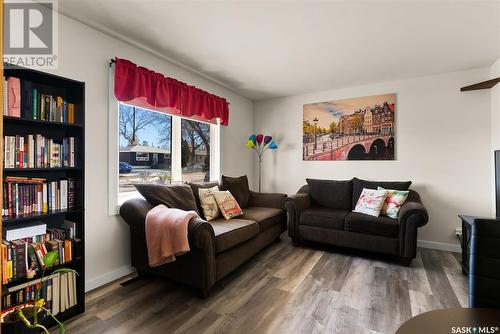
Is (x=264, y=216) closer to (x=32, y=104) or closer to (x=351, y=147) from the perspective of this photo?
(x=351, y=147)

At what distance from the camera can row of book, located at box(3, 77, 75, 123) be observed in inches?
61.3

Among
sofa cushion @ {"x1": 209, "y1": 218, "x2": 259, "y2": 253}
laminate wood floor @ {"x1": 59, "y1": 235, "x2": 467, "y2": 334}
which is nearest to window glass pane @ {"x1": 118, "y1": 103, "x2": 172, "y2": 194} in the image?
sofa cushion @ {"x1": 209, "y1": 218, "x2": 259, "y2": 253}

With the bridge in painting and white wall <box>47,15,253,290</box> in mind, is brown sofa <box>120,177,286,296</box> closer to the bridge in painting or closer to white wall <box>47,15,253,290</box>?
white wall <box>47,15,253,290</box>

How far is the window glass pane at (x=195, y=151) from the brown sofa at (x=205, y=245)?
20.8 inches

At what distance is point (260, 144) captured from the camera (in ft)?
14.8

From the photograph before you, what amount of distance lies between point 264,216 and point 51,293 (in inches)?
81.7

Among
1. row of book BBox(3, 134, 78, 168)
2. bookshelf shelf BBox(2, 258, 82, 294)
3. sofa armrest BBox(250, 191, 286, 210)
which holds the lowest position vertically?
bookshelf shelf BBox(2, 258, 82, 294)

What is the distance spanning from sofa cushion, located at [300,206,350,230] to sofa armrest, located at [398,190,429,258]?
0.63 m

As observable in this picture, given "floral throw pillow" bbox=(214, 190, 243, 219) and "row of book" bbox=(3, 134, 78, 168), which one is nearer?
"row of book" bbox=(3, 134, 78, 168)

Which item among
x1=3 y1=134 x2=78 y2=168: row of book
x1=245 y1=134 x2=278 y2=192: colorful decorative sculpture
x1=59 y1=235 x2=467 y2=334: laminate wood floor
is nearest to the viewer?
x1=3 y1=134 x2=78 y2=168: row of book

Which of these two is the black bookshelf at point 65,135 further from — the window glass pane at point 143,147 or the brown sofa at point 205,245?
the window glass pane at point 143,147

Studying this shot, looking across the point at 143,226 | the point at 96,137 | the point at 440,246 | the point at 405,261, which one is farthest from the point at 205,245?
the point at 440,246

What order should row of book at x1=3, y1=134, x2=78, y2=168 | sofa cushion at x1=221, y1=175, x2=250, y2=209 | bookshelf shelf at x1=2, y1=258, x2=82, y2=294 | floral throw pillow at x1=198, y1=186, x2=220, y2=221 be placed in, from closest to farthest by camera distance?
bookshelf shelf at x1=2, y1=258, x2=82, y2=294
row of book at x1=3, y1=134, x2=78, y2=168
floral throw pillow at x1=198, y1=186, x2=220, y2=221
sofa cushion at x1=221, y1=175, x2=250, y2=209

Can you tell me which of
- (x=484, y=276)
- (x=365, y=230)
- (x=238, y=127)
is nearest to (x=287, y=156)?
(x=238, y=127)
